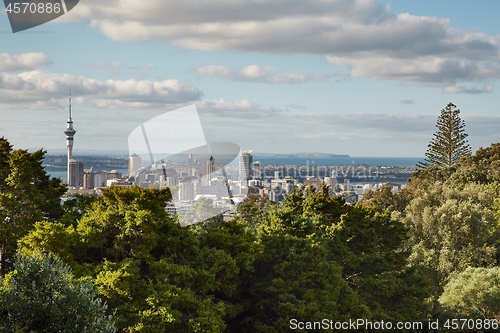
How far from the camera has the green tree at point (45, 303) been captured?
8.52 metres

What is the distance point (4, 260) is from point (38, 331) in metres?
6.10

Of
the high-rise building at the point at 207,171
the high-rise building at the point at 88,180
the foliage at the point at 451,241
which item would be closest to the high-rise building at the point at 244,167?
the high-rise building at the point at 207,171

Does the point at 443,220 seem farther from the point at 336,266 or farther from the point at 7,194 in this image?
the point at 7,194

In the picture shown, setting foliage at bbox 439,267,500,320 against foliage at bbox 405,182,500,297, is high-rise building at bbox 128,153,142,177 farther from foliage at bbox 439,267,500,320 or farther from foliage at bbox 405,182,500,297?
foliage at bbox 405,182,500,297

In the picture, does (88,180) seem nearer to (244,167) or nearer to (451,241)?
(244,167)

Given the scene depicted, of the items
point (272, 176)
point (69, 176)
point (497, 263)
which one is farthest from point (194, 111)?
point (272, 176)

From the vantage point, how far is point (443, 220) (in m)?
25.9

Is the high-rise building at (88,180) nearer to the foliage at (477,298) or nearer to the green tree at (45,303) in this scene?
the foliage at (477,298)

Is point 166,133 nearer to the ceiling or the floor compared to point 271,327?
nearer to the ceiling

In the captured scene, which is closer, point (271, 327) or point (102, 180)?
point (271, 327)

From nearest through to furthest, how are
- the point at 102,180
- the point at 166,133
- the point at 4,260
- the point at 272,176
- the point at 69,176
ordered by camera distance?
the point at 166,133
the point at 4,260
the point at 102,180
the point at 69,176
the point at 272,176

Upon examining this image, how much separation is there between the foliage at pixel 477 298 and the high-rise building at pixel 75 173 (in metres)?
13.9

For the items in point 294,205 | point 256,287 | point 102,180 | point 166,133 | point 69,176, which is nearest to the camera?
point 166,133

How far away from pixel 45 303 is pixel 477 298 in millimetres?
14902
